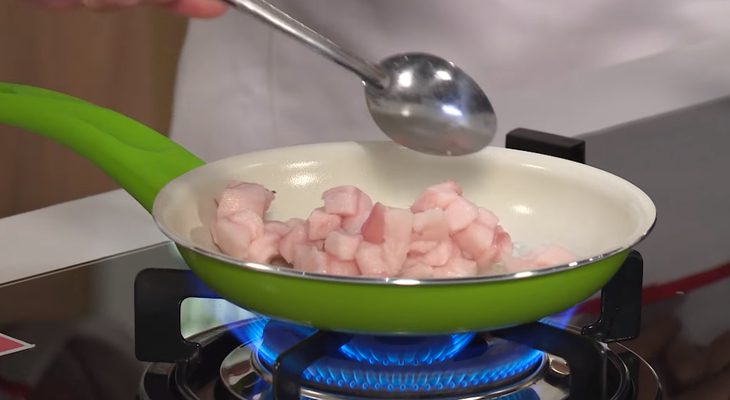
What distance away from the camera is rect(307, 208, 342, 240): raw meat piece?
697 millimetres

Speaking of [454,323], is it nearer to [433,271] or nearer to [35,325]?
[433,271]

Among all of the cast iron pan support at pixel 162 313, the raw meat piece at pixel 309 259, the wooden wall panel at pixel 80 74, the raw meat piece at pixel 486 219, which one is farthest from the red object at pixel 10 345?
the wooden wall panel at pixel 80 74

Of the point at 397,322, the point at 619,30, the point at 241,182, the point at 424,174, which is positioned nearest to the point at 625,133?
the point at 619,30

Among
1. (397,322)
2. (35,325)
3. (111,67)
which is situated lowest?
(111,67)

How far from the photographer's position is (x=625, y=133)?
1171 millimetres

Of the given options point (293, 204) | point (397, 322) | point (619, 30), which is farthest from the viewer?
point (619, 30)

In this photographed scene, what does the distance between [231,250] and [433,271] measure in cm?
13

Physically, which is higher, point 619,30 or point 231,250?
→ point 619,30

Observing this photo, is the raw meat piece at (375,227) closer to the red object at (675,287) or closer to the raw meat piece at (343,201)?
the raw meat piece at (343,201)

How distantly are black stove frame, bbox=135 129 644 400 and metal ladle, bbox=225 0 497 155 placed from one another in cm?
15

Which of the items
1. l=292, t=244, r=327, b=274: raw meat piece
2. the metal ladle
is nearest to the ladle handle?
the metal ladle

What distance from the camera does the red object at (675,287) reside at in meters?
0.79

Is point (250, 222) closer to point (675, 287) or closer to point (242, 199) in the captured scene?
point (242, 199)

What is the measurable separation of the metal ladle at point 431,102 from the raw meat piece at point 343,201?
9cm
